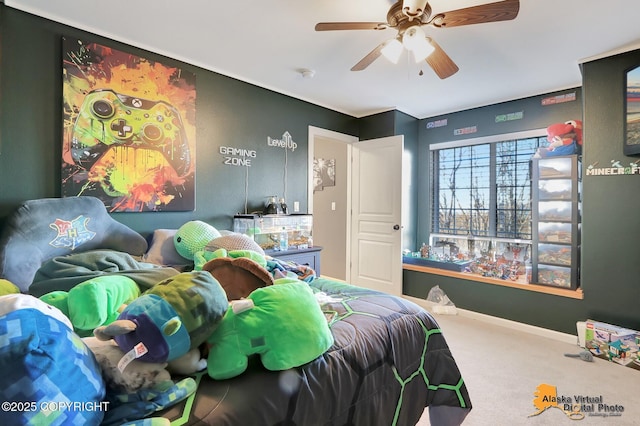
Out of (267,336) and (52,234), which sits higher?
(52,234)

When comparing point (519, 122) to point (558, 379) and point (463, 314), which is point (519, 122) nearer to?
point (463, 314)

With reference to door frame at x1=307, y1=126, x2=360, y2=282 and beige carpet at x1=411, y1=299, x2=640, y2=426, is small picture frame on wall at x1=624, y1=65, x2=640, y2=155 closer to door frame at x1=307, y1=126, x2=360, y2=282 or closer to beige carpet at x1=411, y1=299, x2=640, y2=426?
beige carpet at x1=411, y1=299, x2=640, y2=426

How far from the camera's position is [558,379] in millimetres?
2176

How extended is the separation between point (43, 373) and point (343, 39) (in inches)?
98.0

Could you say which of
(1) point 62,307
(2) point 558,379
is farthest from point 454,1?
(2) point 558,379

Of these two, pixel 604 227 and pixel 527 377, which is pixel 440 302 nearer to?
pixel 527 377

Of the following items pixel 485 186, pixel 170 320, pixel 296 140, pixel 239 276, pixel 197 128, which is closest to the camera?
pixel 170 320

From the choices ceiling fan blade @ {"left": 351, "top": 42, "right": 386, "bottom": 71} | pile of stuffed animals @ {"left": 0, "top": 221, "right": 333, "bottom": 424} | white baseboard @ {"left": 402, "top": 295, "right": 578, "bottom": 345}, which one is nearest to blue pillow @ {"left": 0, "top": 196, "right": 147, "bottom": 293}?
pile of stuffed animals @ {"left": 0, "top": 221, "right": 333, "bottom": 424}

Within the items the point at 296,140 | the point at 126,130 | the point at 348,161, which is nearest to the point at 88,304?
the point at 126,130

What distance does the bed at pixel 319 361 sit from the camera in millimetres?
875

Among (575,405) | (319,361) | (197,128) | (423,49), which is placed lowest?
(575,405)

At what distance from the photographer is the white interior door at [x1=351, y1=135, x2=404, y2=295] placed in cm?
388

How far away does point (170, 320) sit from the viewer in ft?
2.65

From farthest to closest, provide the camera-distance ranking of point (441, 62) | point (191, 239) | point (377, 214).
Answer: point (377, 214) → point (191, 239) → point (441, 62)
